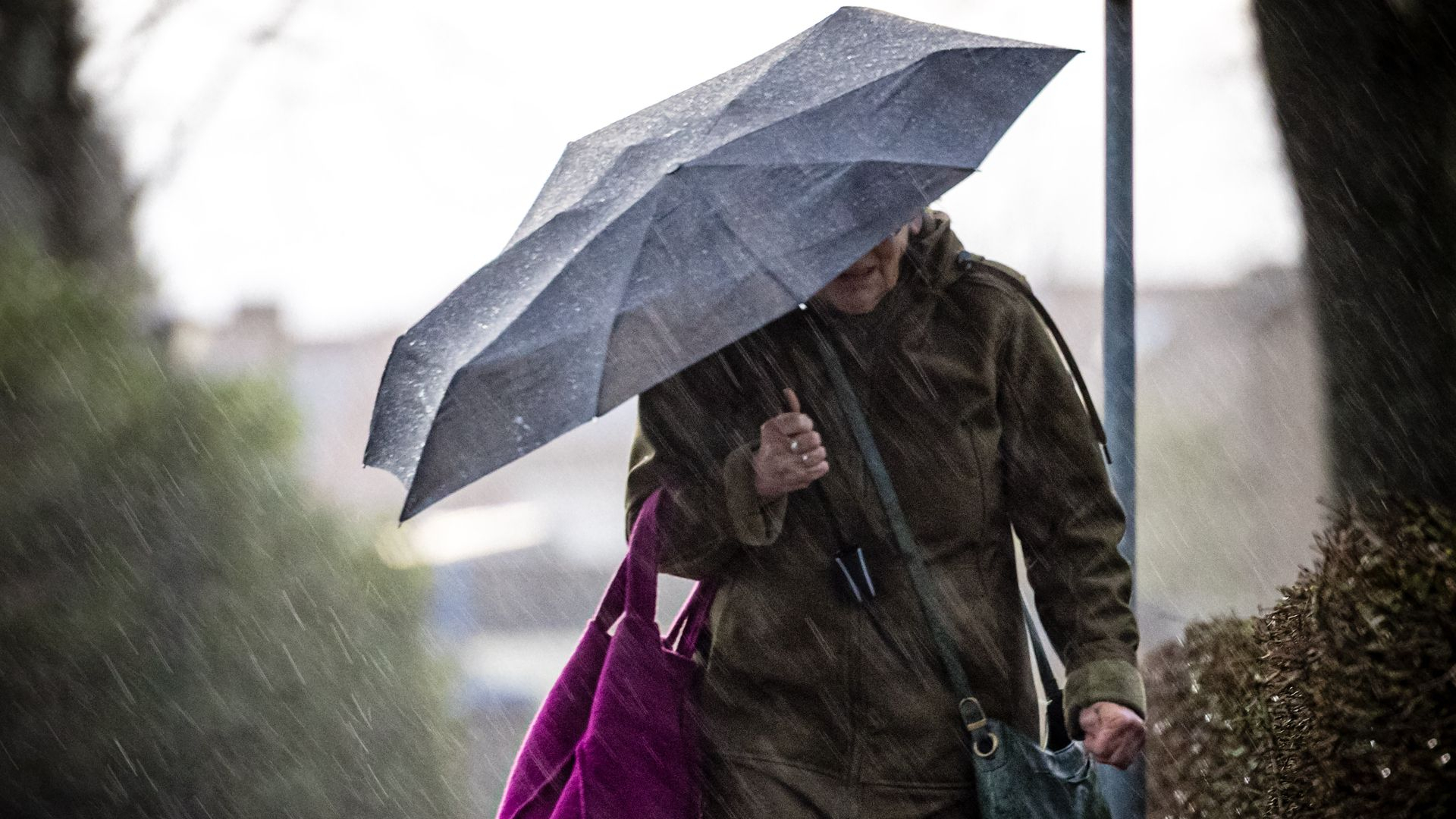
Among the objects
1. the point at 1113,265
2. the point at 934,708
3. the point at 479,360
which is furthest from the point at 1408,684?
the point at 479,360

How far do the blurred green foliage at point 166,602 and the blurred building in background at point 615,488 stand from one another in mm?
264

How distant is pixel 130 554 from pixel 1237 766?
15.3ft

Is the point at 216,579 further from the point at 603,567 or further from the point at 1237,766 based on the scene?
the point at 603,567

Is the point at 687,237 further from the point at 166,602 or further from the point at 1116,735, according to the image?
the point at 166,602

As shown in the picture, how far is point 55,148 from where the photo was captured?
7621mm

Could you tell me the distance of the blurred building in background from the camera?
22.1 ft

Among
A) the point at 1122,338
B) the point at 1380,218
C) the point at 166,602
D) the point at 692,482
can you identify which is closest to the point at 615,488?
the point at 166,602

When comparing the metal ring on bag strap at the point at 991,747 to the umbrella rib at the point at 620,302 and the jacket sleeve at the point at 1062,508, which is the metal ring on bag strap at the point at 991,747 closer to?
the jacket sleeve at the point at 1062,508

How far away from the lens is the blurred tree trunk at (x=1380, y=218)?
3795mm

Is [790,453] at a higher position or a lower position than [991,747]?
higher

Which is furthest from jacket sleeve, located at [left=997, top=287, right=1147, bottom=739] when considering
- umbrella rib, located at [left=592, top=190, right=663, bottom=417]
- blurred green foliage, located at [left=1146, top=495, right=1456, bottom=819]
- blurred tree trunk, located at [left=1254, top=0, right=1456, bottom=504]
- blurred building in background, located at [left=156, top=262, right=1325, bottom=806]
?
blurred building in background, located at [left=156, top=262, right=1325, bottom=806]

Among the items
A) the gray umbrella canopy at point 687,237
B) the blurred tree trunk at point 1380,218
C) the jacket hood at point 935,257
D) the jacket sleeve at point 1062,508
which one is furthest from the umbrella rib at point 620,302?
the blurred tree trunk at point 1380,218

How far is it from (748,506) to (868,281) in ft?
1.47

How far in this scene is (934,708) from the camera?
2281mm
